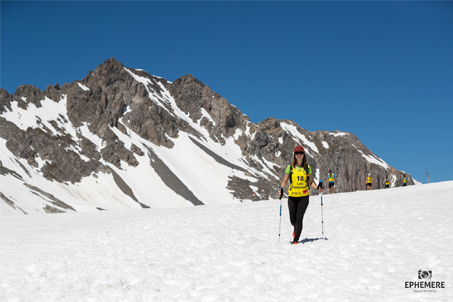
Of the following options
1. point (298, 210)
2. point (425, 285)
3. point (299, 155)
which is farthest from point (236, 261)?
point (425, 285)

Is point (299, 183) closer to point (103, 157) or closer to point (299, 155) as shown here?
point (299, 155)

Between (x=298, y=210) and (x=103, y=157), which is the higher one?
(x=103, y=157)

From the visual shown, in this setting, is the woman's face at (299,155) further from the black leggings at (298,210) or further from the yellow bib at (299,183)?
the black leggings at (298,210)

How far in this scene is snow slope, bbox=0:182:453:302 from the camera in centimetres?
827

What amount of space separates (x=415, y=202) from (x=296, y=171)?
1252cm

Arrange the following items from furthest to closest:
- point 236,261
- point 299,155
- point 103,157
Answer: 1. point 103,157
2. point 299,155
3. point 236,261

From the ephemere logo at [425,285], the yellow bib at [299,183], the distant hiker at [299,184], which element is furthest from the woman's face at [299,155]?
the ephemere logo at [425,285]

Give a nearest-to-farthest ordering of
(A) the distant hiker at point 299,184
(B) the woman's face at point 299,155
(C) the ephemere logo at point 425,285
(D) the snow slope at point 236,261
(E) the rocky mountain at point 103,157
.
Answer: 1. (C) the ephemere logo at point 425,285
2. (D) the snow slope at point 236,261
3. (B) the woman's face at point 299,155
4. (A) the distant hiker at point 299,184
5. (E) the rocky mountain at point 103,157

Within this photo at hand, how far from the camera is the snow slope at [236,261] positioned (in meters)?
8.27

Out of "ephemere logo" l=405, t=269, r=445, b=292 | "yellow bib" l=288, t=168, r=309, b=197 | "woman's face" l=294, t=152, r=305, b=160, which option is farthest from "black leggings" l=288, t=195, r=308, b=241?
"ephemere logo" l=405, t=269, r=445, b=292

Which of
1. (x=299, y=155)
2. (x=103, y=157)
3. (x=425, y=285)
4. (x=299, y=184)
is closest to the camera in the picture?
(x=425, y=285)

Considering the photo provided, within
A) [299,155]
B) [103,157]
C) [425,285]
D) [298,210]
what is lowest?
[425,285]

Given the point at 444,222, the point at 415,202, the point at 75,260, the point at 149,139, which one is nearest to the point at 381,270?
the point at 444,222

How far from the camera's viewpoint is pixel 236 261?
10.5m
